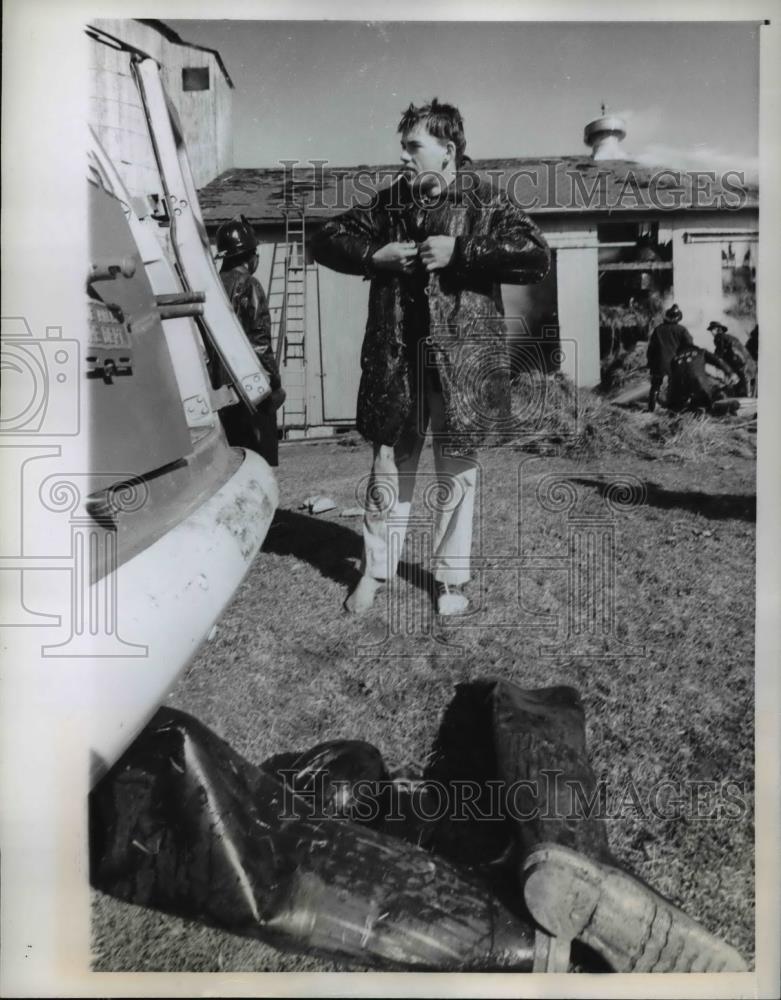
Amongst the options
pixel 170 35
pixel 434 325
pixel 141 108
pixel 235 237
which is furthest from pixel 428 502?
pixel 170 35

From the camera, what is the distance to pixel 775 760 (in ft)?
6.88

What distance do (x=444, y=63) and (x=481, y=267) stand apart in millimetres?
492

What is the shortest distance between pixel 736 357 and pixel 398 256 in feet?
2.86

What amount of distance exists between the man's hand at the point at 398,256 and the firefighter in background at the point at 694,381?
2.29 feet

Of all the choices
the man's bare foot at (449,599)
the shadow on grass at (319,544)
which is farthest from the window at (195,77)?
the man's bare foot at (449,599)

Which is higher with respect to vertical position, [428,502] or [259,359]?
[259,359]

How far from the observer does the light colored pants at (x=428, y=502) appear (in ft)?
6.77

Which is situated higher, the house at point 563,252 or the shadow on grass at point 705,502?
the house at point 563,252

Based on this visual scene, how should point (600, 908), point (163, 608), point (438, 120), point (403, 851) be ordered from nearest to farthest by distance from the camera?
point (163, 608)
point (600, 908)
point (403, 851)
point (438, 120)

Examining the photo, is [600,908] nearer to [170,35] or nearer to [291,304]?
[291,304]

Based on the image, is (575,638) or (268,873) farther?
(575,638)

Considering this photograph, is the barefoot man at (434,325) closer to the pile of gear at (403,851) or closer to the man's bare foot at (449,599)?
the man's bare foot at (449,599)

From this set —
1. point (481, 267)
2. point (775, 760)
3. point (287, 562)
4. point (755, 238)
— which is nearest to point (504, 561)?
point (287, 562)

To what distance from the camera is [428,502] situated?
208 centimetres
